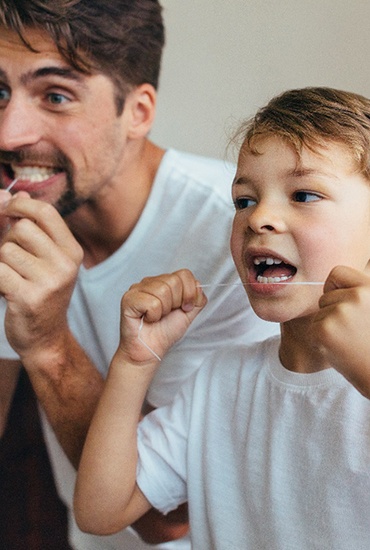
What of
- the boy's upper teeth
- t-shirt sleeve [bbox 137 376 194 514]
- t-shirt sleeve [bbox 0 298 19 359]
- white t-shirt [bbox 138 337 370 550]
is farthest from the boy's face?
t-shirt sleeve [bbox 0 298 19 359]

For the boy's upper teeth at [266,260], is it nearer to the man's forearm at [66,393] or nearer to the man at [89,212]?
the man at [89,212]

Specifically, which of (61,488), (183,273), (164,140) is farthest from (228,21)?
(61,488)

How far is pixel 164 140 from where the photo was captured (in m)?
1.21

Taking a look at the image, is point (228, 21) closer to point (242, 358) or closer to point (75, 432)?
point (242, 358)

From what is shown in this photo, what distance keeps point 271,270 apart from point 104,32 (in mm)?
532

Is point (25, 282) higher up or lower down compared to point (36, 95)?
lower down

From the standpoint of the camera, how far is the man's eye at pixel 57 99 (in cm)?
119

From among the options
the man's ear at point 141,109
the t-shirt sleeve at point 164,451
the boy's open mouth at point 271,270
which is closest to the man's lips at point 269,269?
the boy's open mouth at point 271,270

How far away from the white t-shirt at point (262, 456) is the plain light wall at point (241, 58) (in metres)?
0.32

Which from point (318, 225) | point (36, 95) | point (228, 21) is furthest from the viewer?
point (36, 95)

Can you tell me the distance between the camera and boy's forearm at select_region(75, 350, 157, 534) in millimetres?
918

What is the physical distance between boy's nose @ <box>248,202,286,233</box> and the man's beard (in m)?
0.48

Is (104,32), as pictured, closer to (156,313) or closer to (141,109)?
(141,109)

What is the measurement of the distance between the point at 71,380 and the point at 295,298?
17.2 inches
